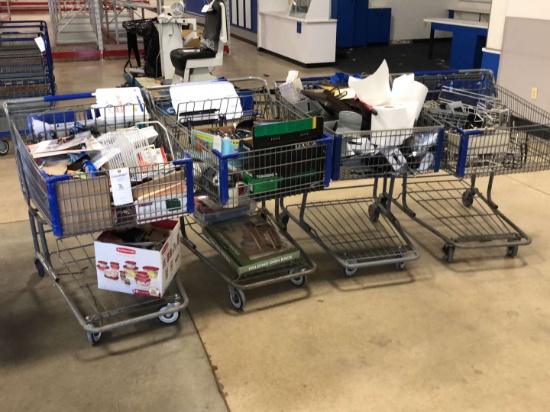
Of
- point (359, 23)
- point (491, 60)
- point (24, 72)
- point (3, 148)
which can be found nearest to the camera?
point (3, 148)

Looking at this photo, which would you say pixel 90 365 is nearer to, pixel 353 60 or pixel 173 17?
pixel 173 17

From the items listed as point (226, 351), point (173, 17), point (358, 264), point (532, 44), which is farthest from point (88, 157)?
point (173, 17)

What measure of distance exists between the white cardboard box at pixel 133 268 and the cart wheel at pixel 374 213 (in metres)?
1.63

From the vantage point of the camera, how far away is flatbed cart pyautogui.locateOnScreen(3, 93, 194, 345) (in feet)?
7.48

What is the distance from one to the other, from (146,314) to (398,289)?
52.7 inches

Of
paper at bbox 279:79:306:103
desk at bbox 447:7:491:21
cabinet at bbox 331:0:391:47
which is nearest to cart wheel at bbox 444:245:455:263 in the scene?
paper at bbox 279:79:306:103

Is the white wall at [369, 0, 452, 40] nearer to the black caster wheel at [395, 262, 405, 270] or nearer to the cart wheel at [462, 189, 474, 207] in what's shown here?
the cart wheel at [462, 189, 474, 207]

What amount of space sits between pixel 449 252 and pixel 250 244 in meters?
1.21

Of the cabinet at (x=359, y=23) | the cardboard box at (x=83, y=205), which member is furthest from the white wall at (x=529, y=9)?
the cabinet at (x=359, y=23)

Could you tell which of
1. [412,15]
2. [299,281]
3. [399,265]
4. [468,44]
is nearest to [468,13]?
[412,15]

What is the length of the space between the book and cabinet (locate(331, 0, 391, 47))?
785cm

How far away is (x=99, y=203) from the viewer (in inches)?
90.9

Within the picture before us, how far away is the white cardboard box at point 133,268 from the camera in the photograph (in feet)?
8.23

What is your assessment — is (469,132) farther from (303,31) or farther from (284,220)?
(303,31)
